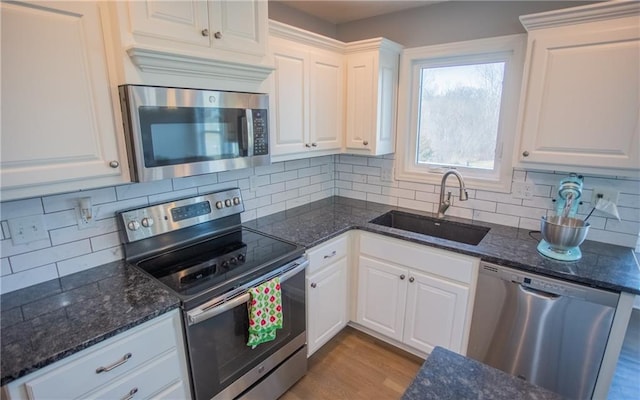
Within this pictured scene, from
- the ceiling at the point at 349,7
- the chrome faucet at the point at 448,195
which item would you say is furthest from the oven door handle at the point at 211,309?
the ceiling at the point at 349,7

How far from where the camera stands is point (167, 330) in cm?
133

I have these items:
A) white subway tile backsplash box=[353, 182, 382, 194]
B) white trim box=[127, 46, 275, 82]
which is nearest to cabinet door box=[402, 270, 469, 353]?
white subway tile backsplash box=[353, 182, 382, 194]

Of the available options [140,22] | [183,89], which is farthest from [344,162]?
[140,22]

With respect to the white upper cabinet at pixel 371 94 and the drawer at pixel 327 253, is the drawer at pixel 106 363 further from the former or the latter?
the white upper cabinet at pixel 371 94

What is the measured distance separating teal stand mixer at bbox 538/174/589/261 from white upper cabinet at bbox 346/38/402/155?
1.16 meters

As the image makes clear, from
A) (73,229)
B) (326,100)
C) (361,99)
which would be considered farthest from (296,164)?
(73,229)

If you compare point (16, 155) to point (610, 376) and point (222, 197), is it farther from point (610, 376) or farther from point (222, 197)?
point (610, 376)

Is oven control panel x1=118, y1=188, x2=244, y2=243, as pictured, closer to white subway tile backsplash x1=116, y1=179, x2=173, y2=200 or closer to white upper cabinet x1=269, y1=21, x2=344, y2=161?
white subway tile backsplash x1=116, y1=179, x2=173, y2=200

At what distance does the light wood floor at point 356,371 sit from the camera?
2.03m

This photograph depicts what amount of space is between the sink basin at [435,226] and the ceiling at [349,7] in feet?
4.84

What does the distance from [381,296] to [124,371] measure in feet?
5.15

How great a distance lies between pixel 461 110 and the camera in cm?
238

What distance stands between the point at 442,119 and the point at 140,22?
2.00 meters

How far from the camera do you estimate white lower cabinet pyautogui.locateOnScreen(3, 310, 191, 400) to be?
1.05 m
